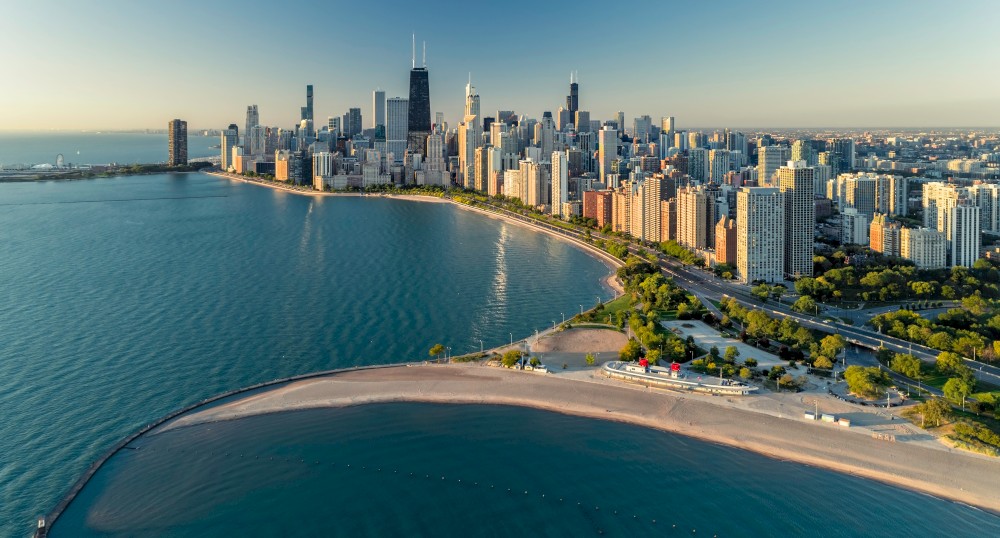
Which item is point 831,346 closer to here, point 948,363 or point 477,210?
point 948,363

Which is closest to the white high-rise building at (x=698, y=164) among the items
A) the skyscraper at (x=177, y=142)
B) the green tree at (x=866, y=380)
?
the green tree at (x=866, y=380)

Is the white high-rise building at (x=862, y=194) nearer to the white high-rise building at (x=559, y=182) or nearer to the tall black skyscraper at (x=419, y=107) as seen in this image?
the white high-rise building at (x=559, y=182)

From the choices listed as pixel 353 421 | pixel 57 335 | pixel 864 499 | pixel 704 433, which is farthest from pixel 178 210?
pixel 864 499

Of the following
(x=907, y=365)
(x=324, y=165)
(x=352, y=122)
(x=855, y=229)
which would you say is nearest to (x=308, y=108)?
(x=352, y=122)

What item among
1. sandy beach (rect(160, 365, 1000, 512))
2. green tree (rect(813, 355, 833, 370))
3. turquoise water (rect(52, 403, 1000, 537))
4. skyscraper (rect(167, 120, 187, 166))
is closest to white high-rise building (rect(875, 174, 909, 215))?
green tree (rect(813, 355, 833, 370))

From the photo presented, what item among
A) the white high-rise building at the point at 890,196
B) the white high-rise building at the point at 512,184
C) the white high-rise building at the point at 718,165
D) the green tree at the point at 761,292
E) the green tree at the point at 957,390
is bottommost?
the green tree at the point at 957,390

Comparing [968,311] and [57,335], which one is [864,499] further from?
[57,335]

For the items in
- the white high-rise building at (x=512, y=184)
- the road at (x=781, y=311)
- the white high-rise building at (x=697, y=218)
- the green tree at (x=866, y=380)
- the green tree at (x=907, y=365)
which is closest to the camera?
the green tree at (x=866, y=380)
